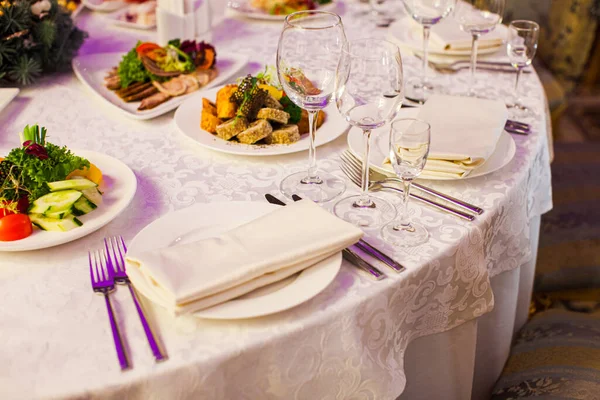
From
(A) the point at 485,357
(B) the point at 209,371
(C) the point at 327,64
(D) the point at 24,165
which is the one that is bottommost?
(A) the point at 485,357

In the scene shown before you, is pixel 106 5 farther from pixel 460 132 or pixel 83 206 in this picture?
pixel 460 132

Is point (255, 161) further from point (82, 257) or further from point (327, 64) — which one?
point (82, 257)

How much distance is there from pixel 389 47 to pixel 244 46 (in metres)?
1.24

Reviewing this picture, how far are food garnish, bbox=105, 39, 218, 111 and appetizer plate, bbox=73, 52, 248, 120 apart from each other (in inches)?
1.0

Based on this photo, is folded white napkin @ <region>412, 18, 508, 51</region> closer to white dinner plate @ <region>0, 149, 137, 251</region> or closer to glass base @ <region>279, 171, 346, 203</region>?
glass base @ <region>279, 171, 346, 203</region>

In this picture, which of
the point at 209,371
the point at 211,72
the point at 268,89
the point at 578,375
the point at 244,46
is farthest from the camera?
the point at 244,46

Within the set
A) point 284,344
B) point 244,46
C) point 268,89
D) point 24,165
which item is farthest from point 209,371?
point 244,46

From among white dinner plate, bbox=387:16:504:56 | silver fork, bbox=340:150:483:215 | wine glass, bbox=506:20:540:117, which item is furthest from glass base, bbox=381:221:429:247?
white dinner plate, bbox=387:16:504:56

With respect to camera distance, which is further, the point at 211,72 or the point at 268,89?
the point at 211,72

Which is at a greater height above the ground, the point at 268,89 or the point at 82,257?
the point at 268,89

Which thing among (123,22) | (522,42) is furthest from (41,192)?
(123,22)

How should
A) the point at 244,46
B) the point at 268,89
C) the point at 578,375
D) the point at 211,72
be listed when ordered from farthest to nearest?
the point at 244,46 → the point at 211,72 → the point at 268,89 → the point at 578,375

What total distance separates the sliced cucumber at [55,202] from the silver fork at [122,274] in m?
0.10

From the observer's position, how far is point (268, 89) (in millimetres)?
1724
